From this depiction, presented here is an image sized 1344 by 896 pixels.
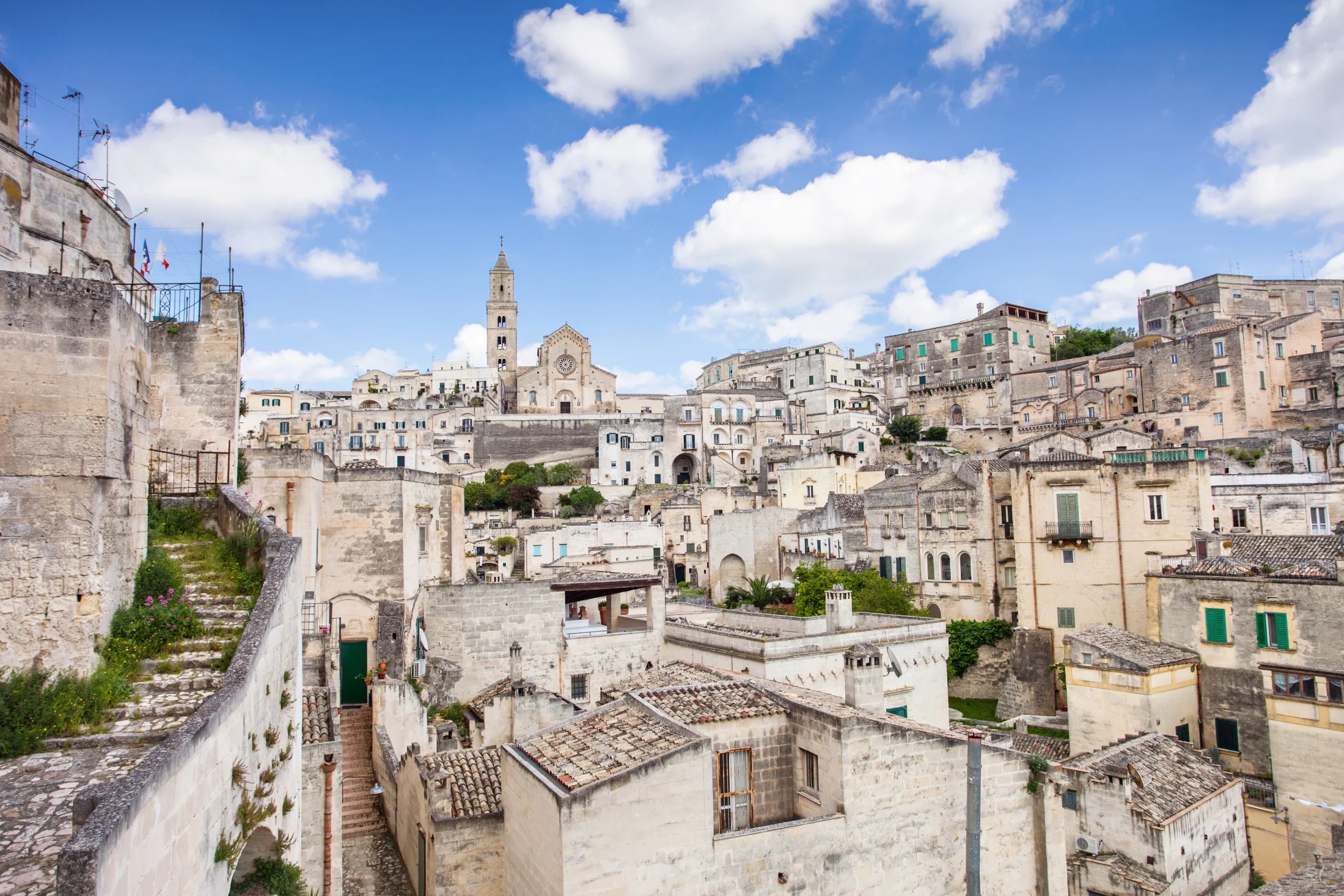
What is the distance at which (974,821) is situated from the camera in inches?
447

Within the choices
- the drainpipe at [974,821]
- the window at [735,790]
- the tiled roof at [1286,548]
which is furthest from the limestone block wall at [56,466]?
the tiled roof at [1286,548]

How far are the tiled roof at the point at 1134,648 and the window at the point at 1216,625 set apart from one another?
0.61m

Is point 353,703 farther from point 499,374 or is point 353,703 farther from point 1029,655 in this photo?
point 499,374

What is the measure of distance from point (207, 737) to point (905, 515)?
109ft

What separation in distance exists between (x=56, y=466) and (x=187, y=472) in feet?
22.1

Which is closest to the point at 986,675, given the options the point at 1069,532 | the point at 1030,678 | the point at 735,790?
the point at 1030,678

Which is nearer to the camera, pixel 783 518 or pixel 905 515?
pixel 905 515

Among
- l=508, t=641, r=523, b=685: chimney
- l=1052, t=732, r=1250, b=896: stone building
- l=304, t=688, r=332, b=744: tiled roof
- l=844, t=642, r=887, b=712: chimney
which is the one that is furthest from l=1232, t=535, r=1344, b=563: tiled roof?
l=304, t=688, r=332, b=744: tiled roof

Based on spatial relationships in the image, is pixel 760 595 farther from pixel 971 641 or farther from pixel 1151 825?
pixel 1151 825

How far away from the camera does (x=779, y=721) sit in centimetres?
→ 1187

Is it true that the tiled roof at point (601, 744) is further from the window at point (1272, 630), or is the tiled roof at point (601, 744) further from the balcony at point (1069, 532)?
the balcony at point (1069, 532)

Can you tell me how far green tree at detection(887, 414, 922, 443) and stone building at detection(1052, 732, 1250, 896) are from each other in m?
50.0

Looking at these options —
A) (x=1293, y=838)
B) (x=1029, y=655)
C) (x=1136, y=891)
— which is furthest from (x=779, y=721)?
(x=1029, y=655)

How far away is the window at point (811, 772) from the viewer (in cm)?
1139
